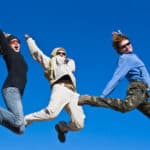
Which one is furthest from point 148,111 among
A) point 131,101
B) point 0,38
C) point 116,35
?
point 0,38

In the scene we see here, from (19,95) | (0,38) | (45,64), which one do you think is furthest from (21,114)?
(45,64)

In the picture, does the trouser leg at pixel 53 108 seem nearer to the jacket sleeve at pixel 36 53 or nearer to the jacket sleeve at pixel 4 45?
the jacket sleeve at pixel 36 53

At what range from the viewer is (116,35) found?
1551cm

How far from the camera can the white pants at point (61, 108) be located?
56.0 feet

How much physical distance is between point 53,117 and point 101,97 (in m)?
3.00

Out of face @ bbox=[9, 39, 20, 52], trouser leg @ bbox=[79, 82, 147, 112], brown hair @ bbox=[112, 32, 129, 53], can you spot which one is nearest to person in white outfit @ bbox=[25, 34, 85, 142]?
face @ bbox=[9, 39, 20, 52]

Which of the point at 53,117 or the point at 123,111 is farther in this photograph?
the point at 53,117

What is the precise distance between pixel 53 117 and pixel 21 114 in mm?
2619

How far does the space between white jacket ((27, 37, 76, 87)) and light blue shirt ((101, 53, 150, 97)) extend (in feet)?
9.78

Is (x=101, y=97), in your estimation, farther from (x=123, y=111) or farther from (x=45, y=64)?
(x=45, y=64)

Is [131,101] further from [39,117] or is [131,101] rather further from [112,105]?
[39,117]

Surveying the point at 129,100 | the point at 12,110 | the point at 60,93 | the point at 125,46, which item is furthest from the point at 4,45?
the point at 129,100

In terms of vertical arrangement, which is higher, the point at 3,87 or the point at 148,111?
the point at 3,87

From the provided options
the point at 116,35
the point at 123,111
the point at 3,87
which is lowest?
the point at 123,111
